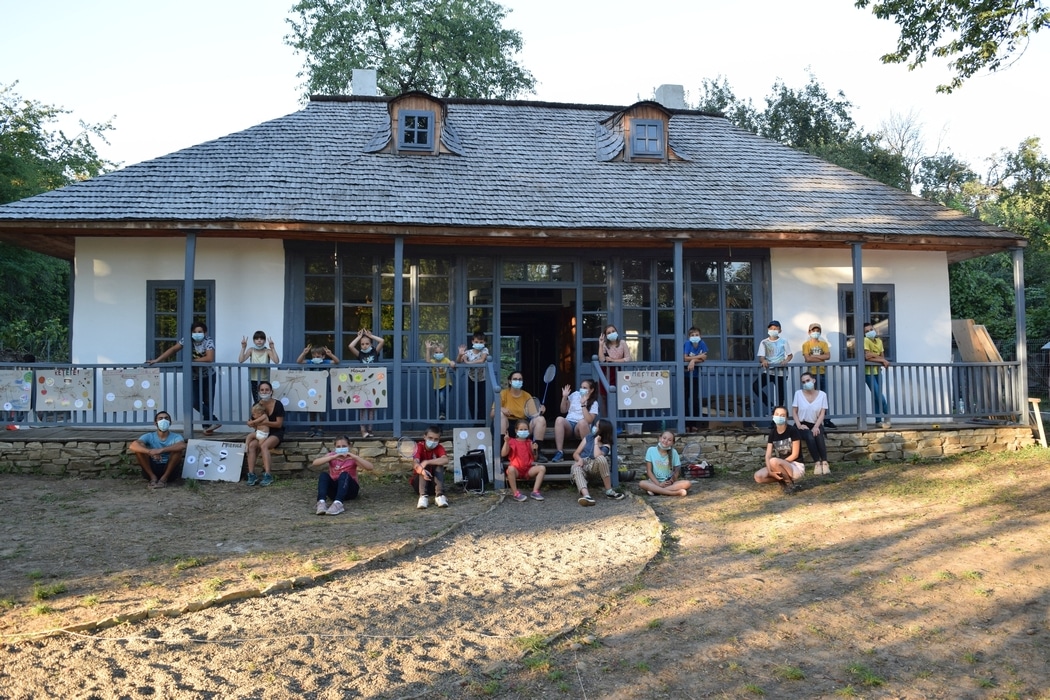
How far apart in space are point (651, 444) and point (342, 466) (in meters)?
4.18

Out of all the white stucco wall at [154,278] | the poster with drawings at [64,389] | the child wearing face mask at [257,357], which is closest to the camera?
the poster with drawings at [64,389]

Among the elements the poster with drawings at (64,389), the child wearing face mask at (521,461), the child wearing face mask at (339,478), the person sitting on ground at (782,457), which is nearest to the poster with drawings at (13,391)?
the poster with drawings at (64,389)

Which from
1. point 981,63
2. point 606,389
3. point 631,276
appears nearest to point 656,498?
point 606,389

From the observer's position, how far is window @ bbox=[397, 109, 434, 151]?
14102mm

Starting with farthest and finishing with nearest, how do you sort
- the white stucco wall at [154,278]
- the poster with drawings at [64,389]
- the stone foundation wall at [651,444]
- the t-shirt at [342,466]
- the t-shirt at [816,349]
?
the white stucco wall at [154,278] < the t-shirt at [816,349] < the poster with drawings at [64,389] < the stone foundation wall at [651,444] < the t-shirt at [342,466]

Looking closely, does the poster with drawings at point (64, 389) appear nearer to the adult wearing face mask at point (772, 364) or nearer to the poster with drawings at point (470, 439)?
the poster with drawings at point (470, 439)

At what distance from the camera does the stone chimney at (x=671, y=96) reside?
56.5ft

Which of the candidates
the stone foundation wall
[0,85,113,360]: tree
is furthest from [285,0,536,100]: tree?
the stone foundation wall

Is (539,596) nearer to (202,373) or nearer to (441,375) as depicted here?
(441,375)

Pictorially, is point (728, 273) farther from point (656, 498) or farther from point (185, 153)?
point (185, 153)

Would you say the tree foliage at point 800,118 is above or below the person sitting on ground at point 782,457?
above

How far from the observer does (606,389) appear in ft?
→ 35.7

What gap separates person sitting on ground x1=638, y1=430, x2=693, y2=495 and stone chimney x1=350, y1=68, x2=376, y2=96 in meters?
10.0

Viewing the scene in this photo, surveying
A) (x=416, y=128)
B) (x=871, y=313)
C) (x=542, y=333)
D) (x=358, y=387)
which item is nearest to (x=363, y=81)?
(x=416, y=128)
